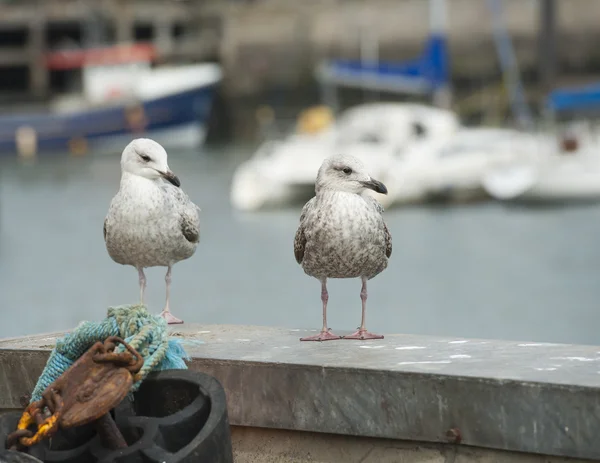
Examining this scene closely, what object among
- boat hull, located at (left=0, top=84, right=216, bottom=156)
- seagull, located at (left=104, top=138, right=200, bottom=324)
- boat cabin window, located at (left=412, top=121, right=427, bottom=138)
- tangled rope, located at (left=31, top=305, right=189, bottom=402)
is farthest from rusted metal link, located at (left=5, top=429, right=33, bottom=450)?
boat hull, located at (left=0, top=84, right=216, bottom=156)

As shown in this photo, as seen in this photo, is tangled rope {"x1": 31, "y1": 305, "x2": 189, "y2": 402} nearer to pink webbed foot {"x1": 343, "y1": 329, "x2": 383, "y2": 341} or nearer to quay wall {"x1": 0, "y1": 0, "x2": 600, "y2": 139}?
pink webbed foot {"x1": 343, "y1": 329, "x2": 383, "y2": 341}

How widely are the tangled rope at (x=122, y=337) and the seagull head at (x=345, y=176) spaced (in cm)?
105

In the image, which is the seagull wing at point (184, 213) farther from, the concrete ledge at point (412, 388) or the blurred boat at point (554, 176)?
the blurred boat at point (554, 176)

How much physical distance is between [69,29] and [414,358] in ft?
158

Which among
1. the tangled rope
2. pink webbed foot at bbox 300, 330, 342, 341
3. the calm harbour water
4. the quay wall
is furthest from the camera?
the quay wall

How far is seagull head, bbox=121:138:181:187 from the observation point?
5793 mm

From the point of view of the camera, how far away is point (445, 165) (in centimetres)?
2842

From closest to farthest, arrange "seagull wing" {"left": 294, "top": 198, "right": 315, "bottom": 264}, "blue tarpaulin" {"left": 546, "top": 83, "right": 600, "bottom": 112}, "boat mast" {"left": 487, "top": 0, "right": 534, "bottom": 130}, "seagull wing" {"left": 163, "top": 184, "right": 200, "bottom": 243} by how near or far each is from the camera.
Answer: "seagull wing" {"left": 294, "top": 198, "right": 315, "bottom": 264} < "seagull wing" {"left": 163, "top": 184, "right": 200, "bottom": 243} < "blue tarpaulin" {"left": 546, "top": 83, "right": 600, "bottom": 112} < "boat mast" {"left": 487, "top": 0, "right": 534, "bottom": 130}

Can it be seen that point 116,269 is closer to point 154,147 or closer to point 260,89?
point 154,147

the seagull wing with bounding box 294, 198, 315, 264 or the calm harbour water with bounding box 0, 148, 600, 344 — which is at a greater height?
the seagull wing with bounding box 294, 198, 315, 264

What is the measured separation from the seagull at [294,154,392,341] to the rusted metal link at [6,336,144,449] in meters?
1.13

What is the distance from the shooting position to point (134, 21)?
48.2 metres

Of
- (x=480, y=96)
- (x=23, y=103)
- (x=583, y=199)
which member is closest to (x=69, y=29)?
(x=23, y=103)

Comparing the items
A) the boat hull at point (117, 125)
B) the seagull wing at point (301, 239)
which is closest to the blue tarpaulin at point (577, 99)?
the boat hull at point (117, 125)
